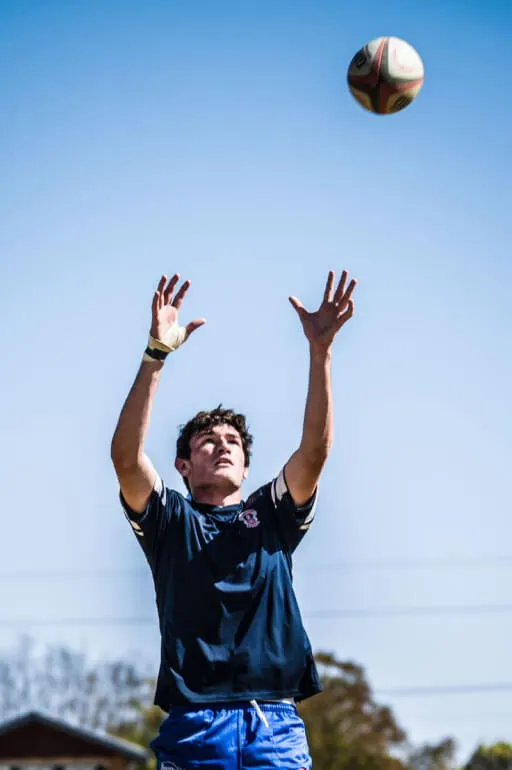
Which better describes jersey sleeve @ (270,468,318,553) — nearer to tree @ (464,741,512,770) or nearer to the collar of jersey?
the collar of jersey

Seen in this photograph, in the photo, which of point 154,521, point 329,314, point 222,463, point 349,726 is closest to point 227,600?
point 154,521

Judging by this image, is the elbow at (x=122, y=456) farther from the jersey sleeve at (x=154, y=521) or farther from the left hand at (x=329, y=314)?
the left hand at (x=329, y=314)

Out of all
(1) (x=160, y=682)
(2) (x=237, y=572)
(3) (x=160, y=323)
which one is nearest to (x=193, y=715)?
(1) (x=160, y=682)

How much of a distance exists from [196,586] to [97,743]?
56.8ft

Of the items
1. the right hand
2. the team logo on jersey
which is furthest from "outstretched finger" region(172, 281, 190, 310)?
the team logo on jersey

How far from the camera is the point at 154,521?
682 cm

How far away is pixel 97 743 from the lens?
74.8 feet

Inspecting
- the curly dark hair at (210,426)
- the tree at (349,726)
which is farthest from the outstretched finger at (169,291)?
the tree at (349,726)

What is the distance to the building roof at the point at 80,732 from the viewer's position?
2225cm

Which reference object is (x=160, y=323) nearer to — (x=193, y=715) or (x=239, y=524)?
(x=239, y=524)

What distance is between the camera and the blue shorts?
20.5 feet

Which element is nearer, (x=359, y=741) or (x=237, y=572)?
(x=237, y=572)

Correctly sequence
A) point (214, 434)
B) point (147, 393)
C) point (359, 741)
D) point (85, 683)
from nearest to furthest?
point (147, 393) → point (214, 434) → point (359, 741) → point (85, 683)

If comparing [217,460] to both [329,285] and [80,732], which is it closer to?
[329,285]
